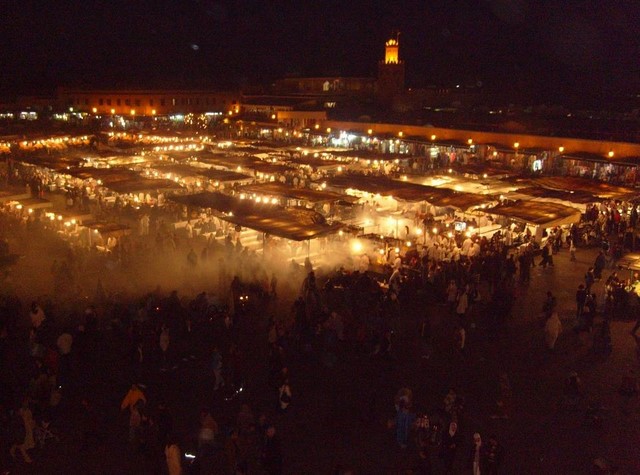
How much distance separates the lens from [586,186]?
16.3 meters

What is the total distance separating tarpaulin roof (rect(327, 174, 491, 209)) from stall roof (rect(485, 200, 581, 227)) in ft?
2.91

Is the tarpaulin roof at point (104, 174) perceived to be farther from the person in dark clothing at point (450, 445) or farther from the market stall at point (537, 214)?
the person in dark clothing at point (450, 445)

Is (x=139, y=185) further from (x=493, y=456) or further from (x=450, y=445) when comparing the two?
(x=493, y=456)

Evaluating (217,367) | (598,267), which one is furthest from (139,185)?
(598,267)

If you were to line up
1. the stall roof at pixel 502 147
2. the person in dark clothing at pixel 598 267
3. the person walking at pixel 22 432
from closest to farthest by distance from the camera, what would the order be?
1. the person walking at pixel 22 432
2. the person in dark clothing at pixel 598 267
3. the stall roof at pixel 502 147

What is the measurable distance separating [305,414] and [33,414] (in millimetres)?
3074

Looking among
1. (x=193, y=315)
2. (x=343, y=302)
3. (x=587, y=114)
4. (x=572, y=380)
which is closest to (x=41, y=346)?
(x=193, y=315)

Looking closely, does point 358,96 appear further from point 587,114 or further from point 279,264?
point 279,264

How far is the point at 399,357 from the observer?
8.38 m

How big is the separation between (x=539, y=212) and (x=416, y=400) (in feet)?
25.8

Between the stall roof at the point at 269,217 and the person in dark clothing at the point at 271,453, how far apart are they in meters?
6.28

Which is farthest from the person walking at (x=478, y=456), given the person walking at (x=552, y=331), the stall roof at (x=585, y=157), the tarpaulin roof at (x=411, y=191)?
the stall roof at (x=585, y=157)

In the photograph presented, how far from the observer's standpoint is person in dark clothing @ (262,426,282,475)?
5.55 m

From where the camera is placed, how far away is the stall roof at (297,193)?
49.5ft
